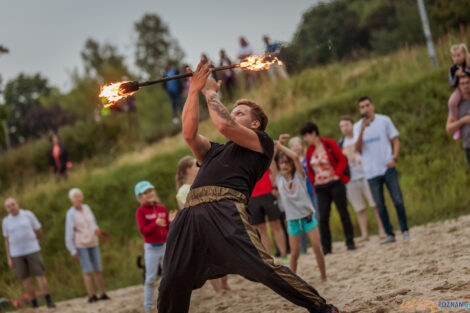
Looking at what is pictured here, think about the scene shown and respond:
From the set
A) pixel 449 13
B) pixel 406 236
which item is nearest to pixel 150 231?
pixel 406 236

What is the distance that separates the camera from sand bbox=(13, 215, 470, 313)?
507 cm

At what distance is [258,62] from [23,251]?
708 centimetres

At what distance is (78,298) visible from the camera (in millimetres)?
11422

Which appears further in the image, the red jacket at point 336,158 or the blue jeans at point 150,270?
the red jacket at point 336,158

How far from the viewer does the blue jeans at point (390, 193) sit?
8.68 metres

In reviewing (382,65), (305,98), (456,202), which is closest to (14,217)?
(456,202)

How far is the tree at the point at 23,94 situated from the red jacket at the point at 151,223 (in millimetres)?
40628

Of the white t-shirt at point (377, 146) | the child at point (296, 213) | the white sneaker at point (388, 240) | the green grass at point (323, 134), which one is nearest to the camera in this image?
the child at point (296, 213)

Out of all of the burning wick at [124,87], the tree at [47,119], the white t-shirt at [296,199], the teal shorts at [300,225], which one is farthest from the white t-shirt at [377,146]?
the tree at [47,119]

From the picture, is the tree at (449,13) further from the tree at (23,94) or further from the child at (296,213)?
the tree at (23,94)

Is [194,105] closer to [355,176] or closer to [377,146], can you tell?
[377,146]

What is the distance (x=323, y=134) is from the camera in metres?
15.9

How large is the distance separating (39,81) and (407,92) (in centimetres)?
4754

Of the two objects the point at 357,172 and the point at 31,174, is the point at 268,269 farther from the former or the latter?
the point at 31,174
